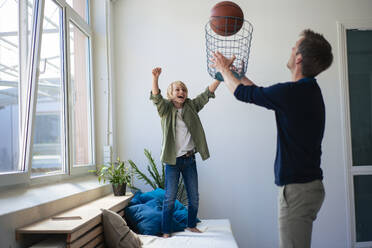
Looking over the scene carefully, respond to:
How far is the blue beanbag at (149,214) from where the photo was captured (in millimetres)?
2904

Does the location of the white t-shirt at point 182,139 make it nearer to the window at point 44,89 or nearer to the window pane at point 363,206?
the window at point 44,89

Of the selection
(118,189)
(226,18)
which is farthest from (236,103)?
(226,18)

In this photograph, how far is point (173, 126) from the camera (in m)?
2.96

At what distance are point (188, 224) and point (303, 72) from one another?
6.01 ft

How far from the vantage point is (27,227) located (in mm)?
2010

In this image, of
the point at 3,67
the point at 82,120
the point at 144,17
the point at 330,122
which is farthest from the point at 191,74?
the point at 3,67

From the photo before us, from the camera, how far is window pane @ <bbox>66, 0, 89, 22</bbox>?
355 cm

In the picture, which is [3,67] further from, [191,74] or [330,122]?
[330,122]

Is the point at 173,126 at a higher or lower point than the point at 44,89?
lower

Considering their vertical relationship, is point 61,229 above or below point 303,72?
below

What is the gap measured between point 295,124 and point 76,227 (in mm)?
1293

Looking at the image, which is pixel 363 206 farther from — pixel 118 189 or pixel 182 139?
pixel 118 189

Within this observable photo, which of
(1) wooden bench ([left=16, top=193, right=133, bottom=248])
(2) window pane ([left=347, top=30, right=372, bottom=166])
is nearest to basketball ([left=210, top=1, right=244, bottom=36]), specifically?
(1) wooden bench ([left=16, top=193, right=133, bottom=248])

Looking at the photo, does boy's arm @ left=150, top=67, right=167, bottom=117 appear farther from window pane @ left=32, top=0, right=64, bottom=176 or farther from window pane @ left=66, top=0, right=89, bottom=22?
window pane @ left=66, top=0, right=89, bottom=22
